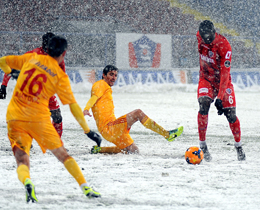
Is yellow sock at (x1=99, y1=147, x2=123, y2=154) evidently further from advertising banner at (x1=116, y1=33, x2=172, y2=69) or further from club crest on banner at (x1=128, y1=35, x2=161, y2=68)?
club crest on banner at (x1=128, y1=35, x2=161, y2=68)

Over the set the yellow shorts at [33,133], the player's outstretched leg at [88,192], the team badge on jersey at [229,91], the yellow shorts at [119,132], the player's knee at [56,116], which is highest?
the team badge on jersey at [229,91]

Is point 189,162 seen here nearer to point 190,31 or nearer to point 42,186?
point 42,186

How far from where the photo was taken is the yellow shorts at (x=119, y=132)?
5.57 meters

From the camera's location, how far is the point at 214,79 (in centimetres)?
555

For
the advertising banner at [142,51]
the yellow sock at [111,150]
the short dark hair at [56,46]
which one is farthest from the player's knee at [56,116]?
the advertising banner at [142,51]

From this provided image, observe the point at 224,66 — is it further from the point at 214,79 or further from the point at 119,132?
the point at 119,132

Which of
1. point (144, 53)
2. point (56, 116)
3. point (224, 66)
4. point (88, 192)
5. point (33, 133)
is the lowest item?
point (88, 192)

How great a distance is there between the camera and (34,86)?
3494 millimetres

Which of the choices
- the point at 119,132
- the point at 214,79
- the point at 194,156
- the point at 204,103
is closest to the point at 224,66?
the point at 214,79

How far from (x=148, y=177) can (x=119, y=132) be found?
1283 mm

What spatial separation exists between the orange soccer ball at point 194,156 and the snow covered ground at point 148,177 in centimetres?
10

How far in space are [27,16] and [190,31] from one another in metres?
8.51

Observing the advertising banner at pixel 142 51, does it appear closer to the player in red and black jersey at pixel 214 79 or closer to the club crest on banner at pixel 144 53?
the club crest on banner at pixel 144 53

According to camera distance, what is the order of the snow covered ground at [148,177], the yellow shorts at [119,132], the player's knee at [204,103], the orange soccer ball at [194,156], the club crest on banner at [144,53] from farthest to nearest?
the club crest on banner at [144,53]
the yellow shorts at [119,132]
the player's knee at [204,103]
the orange soccer ball at [194,156]
the snow covered ground at [148,177]
